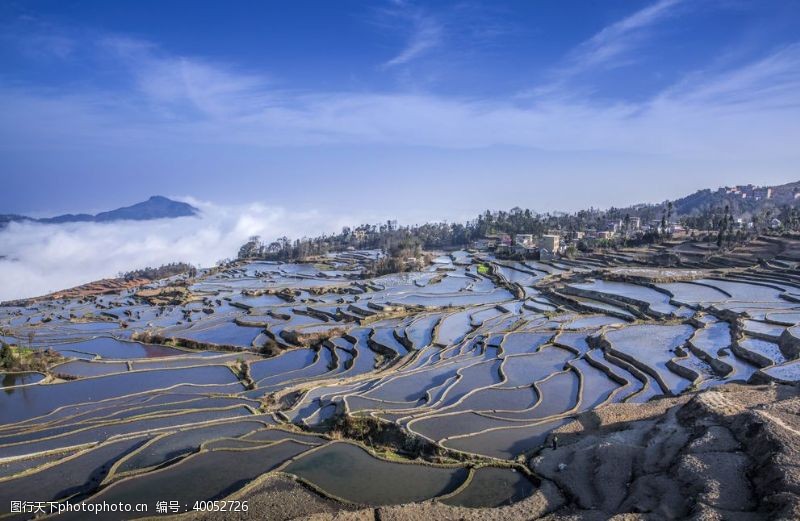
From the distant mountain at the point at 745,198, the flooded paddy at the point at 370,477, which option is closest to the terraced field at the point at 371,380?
the flooded paddy at the point at 370,477

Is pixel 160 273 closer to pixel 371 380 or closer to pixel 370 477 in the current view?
pixel 371 380

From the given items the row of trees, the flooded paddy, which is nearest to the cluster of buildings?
the row of trees

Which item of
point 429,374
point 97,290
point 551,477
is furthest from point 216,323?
point 97,290

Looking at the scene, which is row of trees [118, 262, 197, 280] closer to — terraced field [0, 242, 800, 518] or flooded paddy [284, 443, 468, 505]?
terraced field [0, 242, 800, 518]

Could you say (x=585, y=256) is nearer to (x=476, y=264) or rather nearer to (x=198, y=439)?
(x=476, y=264)

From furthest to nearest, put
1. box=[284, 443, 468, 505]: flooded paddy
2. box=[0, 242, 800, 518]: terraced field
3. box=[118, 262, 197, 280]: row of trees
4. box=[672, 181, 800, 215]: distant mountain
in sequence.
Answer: box=[672, 181, 800, 215]: distant mountain
box=[118, 262, 197, 280]: row of trees
box=[0, 242, 800, 518]: terraced field
box=[284, 443, 468, 505]: flooded paddy

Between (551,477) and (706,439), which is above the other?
(706,439)

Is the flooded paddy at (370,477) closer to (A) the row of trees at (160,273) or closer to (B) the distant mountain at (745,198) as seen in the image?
(A) the row of trees at (160,273)

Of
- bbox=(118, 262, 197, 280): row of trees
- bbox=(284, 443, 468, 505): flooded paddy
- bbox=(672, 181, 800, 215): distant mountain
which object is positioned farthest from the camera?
bbox=(672, 181, 800, 215): distant mountain
